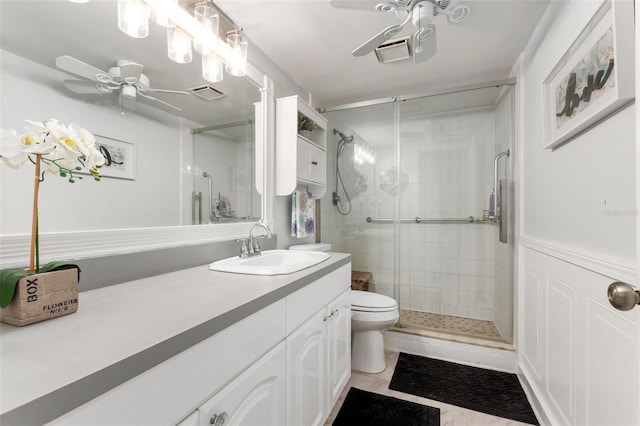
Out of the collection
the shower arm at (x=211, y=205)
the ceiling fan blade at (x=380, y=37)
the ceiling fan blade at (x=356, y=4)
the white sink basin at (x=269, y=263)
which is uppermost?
the ceiling fan blade at (x=356, y=4)

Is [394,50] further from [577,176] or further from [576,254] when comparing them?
[576,254]

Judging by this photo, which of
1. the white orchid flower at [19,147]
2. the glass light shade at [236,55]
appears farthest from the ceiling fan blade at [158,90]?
the white orchid flower at [19,147]

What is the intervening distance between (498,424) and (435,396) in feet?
1.11

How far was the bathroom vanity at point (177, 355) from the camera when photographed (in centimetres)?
46

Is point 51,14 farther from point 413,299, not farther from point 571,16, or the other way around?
point 413,299

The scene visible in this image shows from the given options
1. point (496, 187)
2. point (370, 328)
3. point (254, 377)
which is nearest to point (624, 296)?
point (254, 377)

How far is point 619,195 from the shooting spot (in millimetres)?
916

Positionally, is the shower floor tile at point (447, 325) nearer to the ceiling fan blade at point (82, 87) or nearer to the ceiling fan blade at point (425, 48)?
the ceiling fan blade at point (425, 48)

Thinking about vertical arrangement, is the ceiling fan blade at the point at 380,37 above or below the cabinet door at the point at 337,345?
above

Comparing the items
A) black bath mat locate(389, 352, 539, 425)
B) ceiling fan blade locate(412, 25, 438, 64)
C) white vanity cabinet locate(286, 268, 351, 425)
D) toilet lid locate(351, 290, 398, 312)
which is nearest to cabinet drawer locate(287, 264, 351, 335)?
white vanity cabinet locate(286, 268, 351, 425)

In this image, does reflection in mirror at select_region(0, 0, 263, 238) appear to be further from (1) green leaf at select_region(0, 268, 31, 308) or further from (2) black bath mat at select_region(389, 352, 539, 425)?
(2) black bath mat at select_region(389, 352, 539, 425)

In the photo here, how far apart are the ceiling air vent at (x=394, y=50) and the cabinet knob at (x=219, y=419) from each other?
1.97 metres

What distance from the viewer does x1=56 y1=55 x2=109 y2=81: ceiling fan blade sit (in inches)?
36.4

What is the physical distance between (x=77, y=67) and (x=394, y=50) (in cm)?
166
